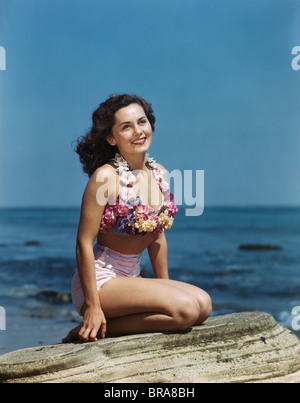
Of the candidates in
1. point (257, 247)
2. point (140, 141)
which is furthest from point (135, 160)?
point (257, 247)

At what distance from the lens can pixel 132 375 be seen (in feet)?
11.7

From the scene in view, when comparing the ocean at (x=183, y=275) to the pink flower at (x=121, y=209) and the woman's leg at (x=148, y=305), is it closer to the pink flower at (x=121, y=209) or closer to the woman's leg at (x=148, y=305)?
the woman's leg at (x=148, y=305)

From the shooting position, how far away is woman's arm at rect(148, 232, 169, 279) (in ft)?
14.3

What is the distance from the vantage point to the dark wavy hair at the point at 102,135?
4.04 metres

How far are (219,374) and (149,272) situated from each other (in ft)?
30.0

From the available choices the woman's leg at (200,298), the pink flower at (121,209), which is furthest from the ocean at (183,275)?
the pink flower at (121,209)

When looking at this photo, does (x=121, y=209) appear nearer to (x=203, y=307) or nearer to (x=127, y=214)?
(x=127, y=214)

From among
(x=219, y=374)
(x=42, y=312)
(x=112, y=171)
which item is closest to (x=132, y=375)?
(x=219, y=374)

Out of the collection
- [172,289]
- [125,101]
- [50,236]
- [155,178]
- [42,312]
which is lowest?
[50,236]

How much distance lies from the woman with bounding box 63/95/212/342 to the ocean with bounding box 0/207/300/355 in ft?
7.40

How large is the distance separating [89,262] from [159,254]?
2.59 feet

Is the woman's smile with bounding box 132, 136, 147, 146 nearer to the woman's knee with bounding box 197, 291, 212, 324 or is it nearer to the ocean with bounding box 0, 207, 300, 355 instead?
the woman's knee with bounding box 197, 291, 212, 324

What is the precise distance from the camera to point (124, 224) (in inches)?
153
